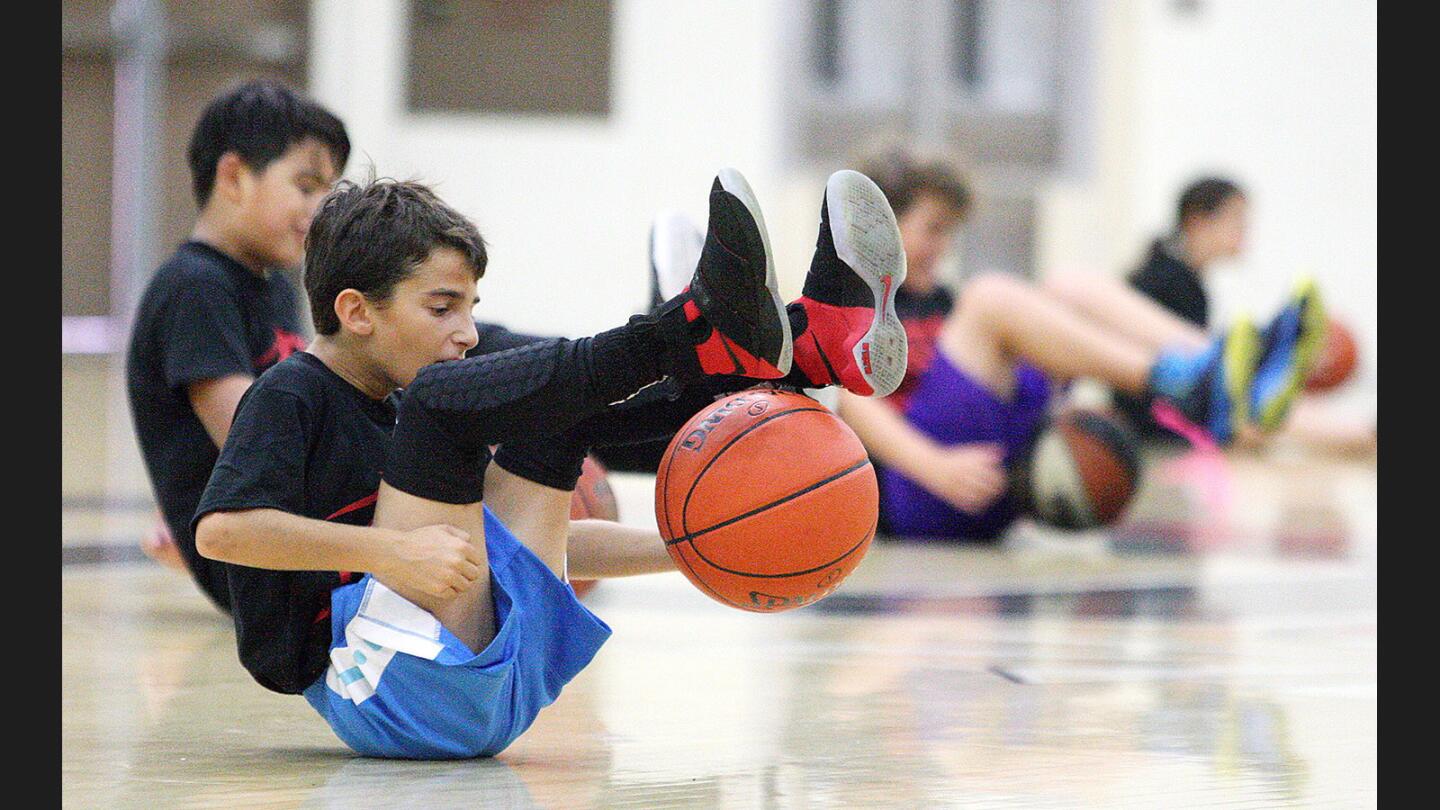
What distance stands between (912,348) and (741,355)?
9.22ft

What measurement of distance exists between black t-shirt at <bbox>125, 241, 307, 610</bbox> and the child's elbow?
0.83m

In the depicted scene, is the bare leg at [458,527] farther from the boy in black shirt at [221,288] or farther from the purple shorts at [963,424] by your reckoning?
the purple shorts at [963,424]

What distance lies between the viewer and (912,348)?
460 centimetres

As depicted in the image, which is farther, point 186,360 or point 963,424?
point 963,424

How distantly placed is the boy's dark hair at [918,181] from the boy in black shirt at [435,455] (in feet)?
7.79

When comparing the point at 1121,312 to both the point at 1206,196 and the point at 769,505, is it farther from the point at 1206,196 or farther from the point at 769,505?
the point at 769,505

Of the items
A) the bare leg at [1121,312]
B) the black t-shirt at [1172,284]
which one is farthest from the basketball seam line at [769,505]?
the black t-shirt at [1172,284]

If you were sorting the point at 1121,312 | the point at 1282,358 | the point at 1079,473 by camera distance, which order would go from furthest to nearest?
the point at 1121,312 → the point at 1079,473 → the point at 1282,358

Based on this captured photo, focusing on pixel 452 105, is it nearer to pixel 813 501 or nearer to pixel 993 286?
pixel 993 286

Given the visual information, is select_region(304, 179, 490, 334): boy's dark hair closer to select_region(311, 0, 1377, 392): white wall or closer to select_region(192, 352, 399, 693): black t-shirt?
select_region(192, 352, 399, 693): black t-shirt

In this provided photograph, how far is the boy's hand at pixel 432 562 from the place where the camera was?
1.77m

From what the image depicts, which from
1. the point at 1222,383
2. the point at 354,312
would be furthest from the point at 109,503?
the point at 354,312

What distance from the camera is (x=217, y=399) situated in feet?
8.44

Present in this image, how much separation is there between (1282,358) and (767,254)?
9.24ft
